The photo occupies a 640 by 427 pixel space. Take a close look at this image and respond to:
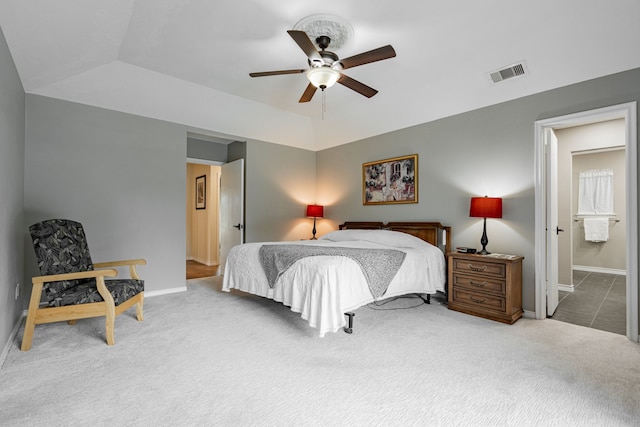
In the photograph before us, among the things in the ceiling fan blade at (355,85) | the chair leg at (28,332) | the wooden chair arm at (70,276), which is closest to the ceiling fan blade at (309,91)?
the ceiling fan blade at (355,85)

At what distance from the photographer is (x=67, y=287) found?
2.79 m

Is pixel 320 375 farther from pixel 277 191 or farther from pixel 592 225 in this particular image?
pixel 592 225

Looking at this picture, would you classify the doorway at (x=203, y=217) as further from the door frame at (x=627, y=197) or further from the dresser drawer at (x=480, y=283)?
the door frame at (x=627, y=197)

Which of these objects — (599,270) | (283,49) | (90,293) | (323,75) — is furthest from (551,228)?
(90,293)

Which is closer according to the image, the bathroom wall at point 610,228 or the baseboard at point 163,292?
the baseboard at point 163,292

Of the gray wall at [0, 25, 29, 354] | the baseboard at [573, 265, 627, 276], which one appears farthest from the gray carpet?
the baseboard at [573, 265, 627, 276]

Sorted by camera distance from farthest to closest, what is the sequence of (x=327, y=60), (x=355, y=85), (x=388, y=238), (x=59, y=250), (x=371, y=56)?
(x=388, y=238) < (x=355, y=85) < (x=59, y=250) < (x=327, y=60) < (x=371, y=56)

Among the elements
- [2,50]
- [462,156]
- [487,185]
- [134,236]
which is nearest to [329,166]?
[462,156]

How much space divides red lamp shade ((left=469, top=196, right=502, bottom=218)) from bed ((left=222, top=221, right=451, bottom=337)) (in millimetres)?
687

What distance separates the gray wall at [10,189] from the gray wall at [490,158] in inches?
172

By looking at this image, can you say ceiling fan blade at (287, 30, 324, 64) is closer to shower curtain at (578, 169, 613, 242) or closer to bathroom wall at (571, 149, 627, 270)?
bathroom wall at (571, 149, 627, 270)

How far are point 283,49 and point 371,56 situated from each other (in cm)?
114

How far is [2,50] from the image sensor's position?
2301 mm

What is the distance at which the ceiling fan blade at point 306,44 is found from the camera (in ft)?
7.61
